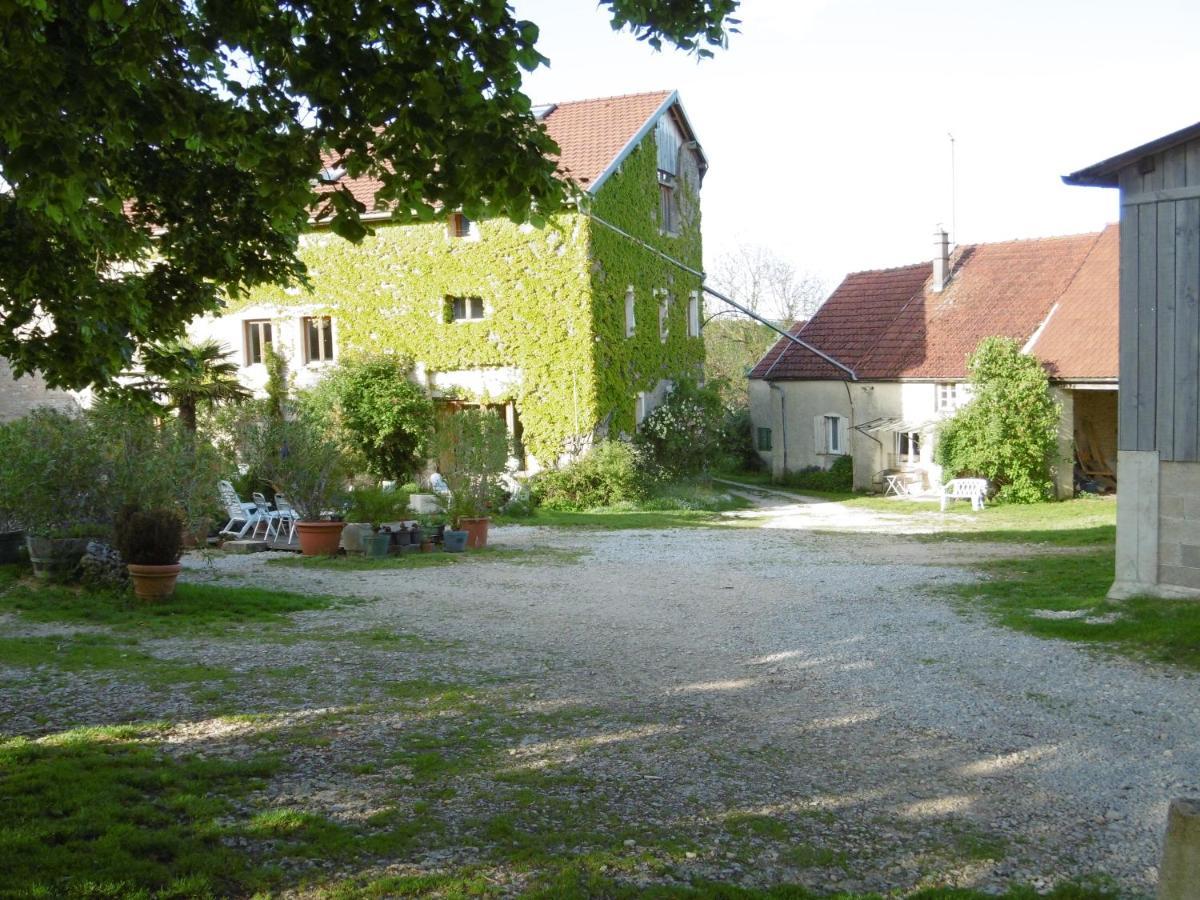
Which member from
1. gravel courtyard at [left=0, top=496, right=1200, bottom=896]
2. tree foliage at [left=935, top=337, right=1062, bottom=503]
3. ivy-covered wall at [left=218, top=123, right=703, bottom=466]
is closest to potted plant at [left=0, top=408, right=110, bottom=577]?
gravel courtyard at [left=0, top=496, right=1200, bottom=896]

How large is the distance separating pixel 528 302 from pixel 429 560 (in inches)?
436

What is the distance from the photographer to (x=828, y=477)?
30781 millimetres

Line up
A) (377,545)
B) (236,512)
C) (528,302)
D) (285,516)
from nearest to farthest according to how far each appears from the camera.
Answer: (377,545), (285,516), (236,512), (528,302)

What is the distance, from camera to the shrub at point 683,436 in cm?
2680

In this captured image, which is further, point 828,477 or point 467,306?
point 828,477

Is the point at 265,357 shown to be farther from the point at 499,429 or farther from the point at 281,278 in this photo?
the point at 281,278

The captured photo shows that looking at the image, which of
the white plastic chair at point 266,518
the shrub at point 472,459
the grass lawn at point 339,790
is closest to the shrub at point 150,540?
the grass lawn at point 339,790

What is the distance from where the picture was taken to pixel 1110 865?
4.73 meters

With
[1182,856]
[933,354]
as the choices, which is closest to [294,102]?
[1182,856]

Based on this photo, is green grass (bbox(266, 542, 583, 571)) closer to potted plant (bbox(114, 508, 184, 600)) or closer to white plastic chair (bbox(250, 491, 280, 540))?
white plastic chair (bbox(250, 491, 280, 540))

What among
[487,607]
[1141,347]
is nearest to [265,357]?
[487,607]

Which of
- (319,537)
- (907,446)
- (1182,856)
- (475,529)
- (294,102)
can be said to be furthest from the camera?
(907,446)

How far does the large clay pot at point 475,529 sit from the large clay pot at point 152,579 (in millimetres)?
6500

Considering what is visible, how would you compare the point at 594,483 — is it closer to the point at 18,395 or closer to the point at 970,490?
the point at 970,490
